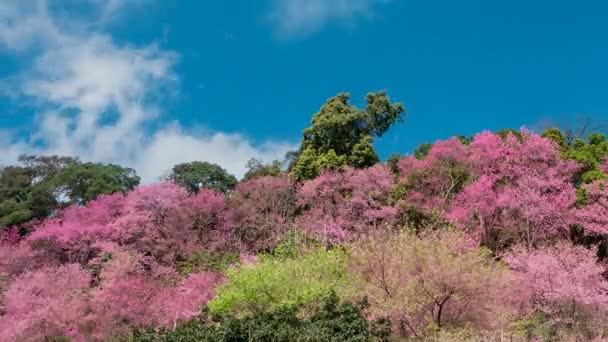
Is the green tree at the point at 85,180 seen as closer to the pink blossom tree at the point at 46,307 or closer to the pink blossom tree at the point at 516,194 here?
the pink blossom tree at the point at 46,307

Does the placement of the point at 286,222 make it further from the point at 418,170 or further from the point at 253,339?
the point at 253,339

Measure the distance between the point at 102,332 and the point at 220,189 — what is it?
709 inches

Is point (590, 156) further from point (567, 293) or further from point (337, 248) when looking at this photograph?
point (337, 248)

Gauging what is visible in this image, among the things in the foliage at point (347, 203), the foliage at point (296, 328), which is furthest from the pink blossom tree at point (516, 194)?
the foliage at point (296, 328)

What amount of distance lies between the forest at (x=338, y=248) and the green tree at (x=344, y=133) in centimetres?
8

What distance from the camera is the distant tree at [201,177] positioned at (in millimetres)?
35406

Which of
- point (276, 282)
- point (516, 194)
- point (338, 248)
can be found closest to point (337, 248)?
point (338, 248)

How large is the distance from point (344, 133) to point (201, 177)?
12.8m

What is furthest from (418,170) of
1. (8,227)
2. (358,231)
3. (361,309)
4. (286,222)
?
(8,227)

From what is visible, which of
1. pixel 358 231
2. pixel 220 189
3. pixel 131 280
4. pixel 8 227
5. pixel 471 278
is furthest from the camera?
pixel 220 189

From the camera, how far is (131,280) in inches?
758

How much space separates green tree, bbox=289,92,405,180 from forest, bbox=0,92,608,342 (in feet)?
0.27

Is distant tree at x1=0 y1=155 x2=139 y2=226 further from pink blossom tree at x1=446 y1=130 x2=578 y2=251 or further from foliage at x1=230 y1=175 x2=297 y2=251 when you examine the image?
pink blossom tree at x1=446 y1=130 x2=578 y2=251

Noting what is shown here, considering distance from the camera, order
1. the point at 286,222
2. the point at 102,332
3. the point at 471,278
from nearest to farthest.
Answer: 1. the point at 471,278
2. the point at 102,332
3. the point at 286,222
